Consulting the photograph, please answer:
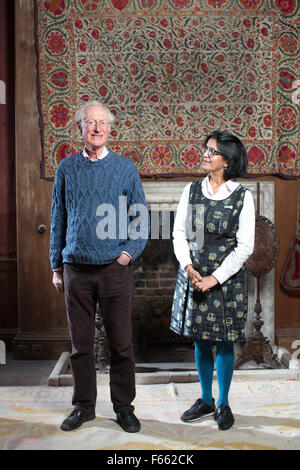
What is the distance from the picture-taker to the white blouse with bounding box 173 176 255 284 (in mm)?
2172

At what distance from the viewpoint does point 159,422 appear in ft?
7.77

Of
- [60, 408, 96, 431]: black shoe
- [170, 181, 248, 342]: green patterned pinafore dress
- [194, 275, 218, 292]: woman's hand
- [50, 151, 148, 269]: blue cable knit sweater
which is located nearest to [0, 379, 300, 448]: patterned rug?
[60, 408, 96, 431]: black shoe

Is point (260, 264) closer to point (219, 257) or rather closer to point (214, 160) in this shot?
point (219, 257)

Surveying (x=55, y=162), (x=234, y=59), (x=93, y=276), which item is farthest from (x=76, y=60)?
(x=93, y=276)

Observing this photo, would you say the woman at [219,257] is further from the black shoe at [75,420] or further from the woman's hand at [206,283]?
the black shoe at [75,420]

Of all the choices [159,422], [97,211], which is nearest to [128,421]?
[159,422]

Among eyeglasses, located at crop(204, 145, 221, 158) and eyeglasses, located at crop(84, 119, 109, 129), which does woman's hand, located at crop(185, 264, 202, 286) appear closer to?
eyeglasses, located at crop(204, 145, 221, 158)

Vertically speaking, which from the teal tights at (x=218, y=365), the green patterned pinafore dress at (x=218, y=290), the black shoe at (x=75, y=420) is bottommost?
the black shoe at (x=75, y=420)

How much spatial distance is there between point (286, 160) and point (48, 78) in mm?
1928

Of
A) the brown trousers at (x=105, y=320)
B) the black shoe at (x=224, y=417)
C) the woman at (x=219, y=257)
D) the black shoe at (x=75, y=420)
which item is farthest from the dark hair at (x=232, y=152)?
the black shoe at (x=75, y=420)

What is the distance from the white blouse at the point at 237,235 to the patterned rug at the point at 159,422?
732mm

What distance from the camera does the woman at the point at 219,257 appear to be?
2.19 m

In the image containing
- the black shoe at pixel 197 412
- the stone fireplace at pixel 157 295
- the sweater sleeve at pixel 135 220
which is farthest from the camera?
the stone fireplace at pixel 157 295

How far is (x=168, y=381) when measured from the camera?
3156mm
